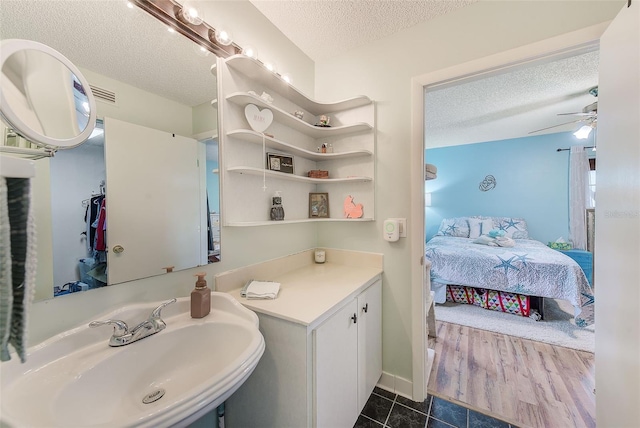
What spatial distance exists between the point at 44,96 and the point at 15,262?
0.66 meters

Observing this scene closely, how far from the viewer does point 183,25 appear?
1114 millimetres

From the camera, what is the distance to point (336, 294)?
1266 millimetres

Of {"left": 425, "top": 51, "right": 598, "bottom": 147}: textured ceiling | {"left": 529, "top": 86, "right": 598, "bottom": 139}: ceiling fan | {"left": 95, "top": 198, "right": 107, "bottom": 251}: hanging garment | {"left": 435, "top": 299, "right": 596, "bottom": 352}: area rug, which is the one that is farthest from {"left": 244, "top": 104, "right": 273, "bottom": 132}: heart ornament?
{"left": 435, "top": 299, "right": 596, "bottom": 352}: area rug

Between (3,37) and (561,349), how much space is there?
Answer: 12.7ft

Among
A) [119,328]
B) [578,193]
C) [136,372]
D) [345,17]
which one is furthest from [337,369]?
[578,193]

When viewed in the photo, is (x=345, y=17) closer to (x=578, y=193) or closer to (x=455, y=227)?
(x=455, y=227)

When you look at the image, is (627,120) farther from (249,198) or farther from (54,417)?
(54,417)

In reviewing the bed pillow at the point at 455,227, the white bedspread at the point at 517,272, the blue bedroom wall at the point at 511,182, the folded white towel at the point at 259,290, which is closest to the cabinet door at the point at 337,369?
the folded white towel at the point at 259,290

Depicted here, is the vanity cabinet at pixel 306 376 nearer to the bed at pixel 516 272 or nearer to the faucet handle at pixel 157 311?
the faucet handle at pixel 157 311

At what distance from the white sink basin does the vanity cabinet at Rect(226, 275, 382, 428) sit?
19cm

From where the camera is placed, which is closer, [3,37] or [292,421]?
[3,37]

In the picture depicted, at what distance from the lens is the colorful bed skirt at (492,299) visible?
2834mm

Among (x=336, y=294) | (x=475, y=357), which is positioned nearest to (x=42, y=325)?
(x=336, y=294)

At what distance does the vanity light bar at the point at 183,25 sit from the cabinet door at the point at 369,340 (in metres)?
1.54
